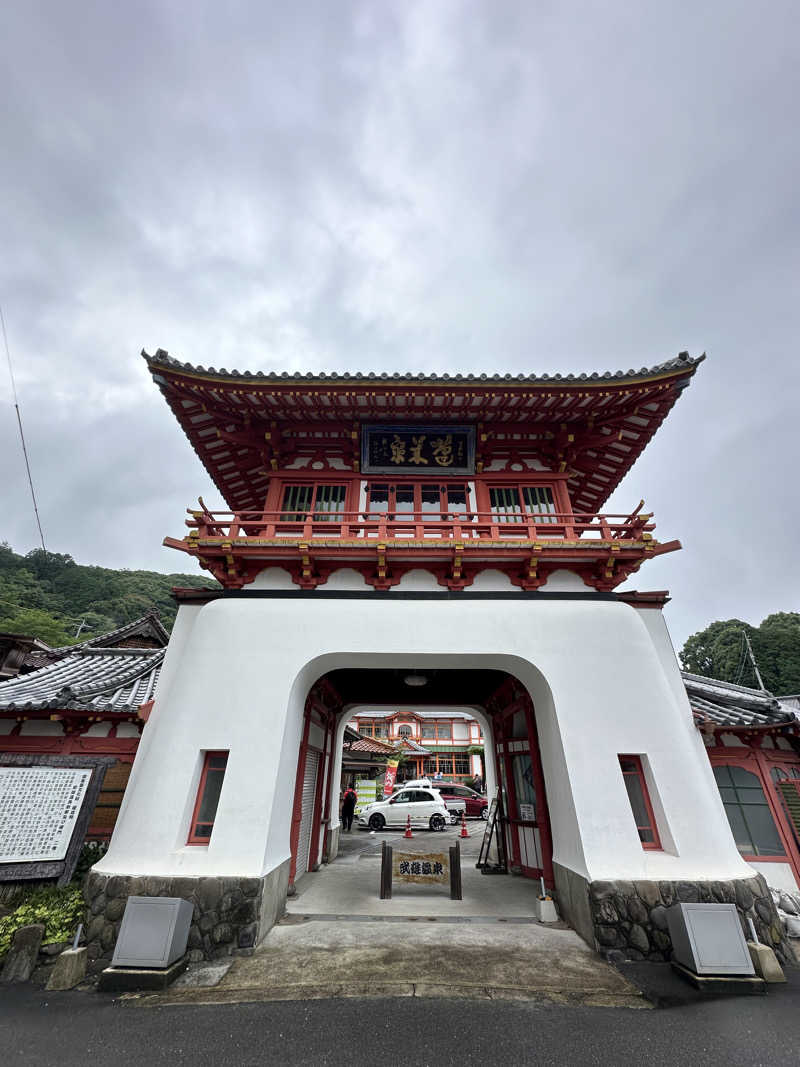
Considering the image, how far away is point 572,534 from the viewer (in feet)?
27.3

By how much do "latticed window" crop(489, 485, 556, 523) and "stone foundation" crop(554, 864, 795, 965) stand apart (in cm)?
610

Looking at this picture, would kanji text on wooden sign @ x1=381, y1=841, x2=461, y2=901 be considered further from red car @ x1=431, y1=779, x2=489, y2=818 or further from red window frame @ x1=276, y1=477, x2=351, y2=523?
red car @ x1=431, y1=779, x2=489, y2=818

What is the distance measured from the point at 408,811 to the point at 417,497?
16960 millimetres

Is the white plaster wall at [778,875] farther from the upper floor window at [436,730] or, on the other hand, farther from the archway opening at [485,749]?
the upper floor window at [436,730]

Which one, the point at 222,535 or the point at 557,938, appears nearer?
the point at 557,938

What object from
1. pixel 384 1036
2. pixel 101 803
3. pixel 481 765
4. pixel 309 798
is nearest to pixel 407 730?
pixel 481 765

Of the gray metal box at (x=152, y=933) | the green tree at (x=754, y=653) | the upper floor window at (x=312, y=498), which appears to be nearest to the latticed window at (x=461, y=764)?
the green tree at (x=754, y=653)

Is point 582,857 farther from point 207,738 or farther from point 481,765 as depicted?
point 481,765

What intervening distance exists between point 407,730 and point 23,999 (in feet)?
110

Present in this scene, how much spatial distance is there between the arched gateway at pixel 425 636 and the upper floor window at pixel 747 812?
3.71 ft

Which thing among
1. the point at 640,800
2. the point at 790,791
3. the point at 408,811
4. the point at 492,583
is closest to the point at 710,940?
the point at 640,800

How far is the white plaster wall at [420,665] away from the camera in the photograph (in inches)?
243

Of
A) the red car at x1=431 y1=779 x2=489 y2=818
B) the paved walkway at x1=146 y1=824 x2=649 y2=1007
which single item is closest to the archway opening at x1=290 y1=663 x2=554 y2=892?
the paved walkway at x1=146 y1=824 x2=649 y2=1007

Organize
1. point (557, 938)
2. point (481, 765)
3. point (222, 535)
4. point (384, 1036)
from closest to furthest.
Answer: point (384, 1036), point (557, 938), point (222, 535), point (481, 765)
